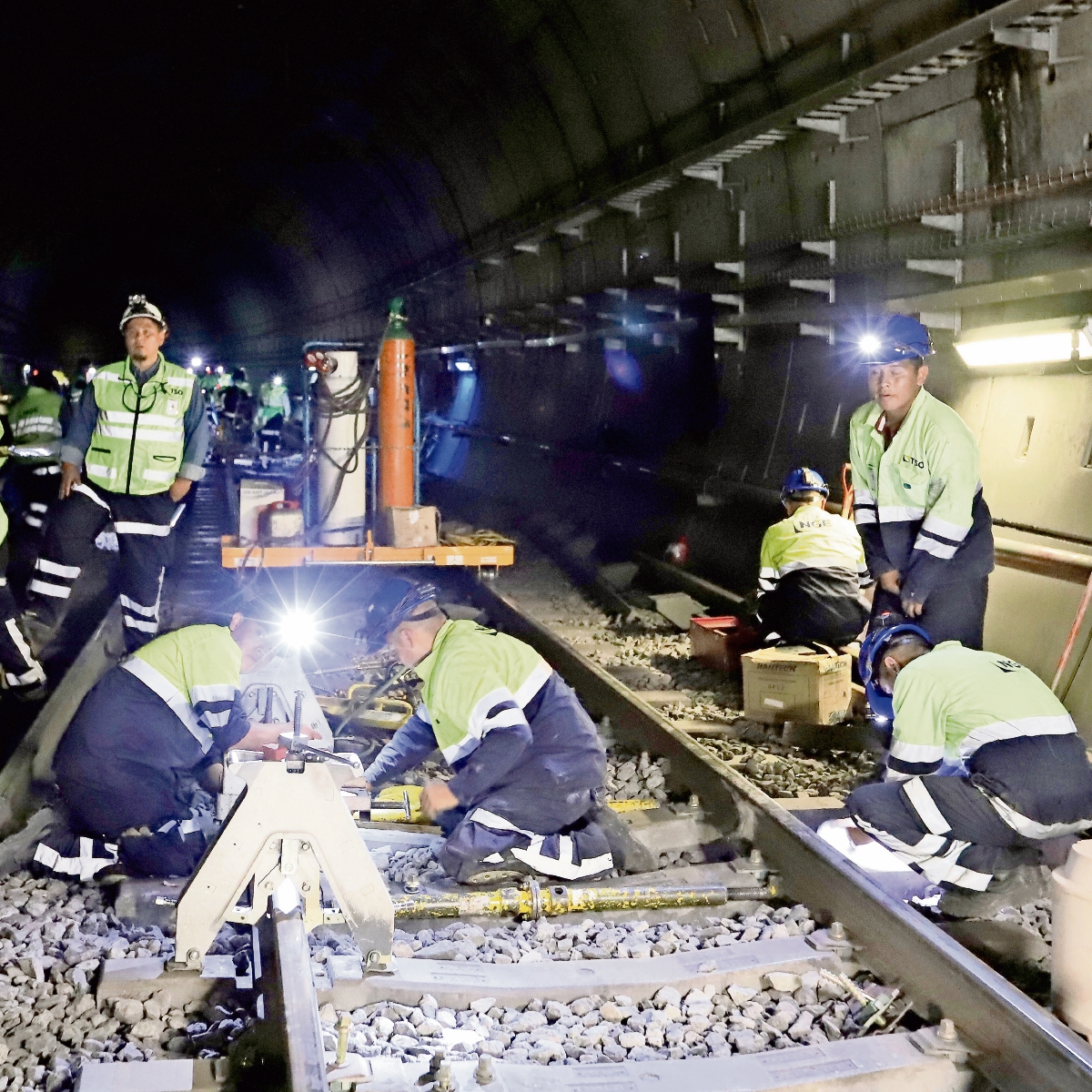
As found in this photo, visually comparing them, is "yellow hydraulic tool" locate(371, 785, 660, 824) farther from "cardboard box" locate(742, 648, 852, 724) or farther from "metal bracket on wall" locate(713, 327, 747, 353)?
"metal bracket on wall" locate(713, 327, 747, 353)

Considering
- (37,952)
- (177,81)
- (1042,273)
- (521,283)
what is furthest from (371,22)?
(37,952)

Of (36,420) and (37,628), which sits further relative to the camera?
(36,420)

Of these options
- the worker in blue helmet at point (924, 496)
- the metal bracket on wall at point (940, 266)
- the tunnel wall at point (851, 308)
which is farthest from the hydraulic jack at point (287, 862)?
the metal bracket on wall at point (940, 266)

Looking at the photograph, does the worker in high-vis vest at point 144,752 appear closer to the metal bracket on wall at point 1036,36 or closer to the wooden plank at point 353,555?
the wooden plank at point 353,555

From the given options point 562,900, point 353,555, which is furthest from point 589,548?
point 562,900

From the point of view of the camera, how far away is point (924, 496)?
5.73 metres

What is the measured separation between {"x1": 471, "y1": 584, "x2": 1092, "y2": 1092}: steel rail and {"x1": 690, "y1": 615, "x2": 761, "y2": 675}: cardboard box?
190cm

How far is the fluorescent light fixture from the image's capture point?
611cm

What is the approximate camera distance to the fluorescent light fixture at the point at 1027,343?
20.1 ft

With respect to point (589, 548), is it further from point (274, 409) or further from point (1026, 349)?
point (274, 409)

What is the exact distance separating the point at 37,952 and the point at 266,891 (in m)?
0.87

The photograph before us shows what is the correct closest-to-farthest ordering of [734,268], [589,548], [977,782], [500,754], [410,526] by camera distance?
1. [977,782]
2. [500,754]
3. [410,526]
4. [734,268]
5. [589,548]

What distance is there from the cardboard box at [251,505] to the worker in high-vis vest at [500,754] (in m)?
4.26

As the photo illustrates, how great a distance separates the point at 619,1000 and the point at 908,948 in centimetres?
86
